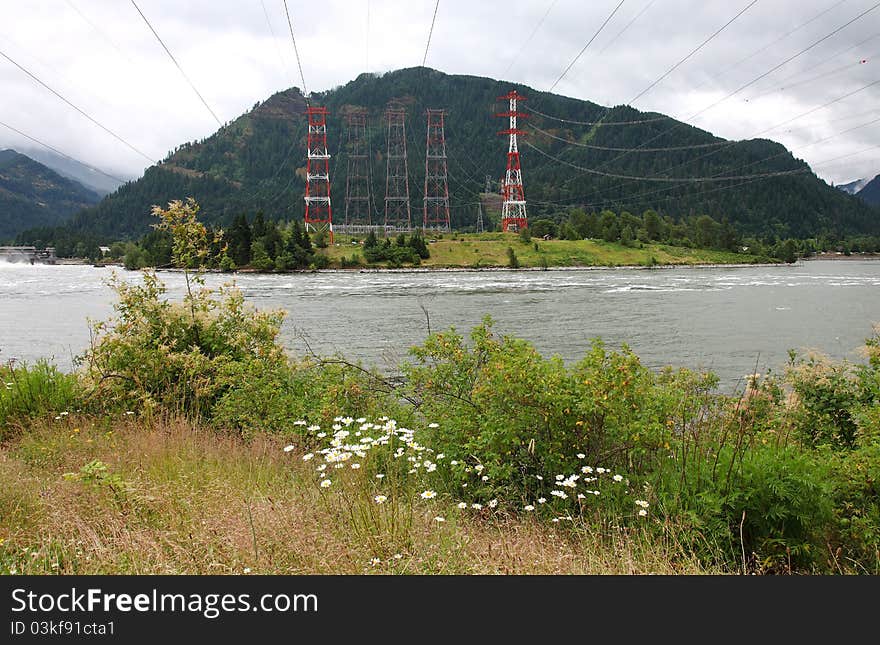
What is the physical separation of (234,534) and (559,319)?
29.2 metres

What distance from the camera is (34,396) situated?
8250 mm

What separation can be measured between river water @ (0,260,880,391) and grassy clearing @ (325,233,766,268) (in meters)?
41.7

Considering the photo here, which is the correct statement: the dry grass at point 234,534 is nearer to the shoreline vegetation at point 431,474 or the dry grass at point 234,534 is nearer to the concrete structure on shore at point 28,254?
the shoreline vegetation at point 431,474

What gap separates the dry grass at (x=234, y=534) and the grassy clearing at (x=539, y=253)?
90.1 m

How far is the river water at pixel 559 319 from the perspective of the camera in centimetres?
2200

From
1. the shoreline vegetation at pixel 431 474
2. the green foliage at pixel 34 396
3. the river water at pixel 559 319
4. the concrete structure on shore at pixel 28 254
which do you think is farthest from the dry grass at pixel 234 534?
the concrete structure on shore at pixel 28 254

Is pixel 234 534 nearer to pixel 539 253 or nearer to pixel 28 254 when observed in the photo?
pixel 539 253

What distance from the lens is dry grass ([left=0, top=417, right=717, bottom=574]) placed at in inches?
149

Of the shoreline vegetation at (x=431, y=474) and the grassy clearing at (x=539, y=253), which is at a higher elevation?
the grassy clearing at (x=539, y=253)

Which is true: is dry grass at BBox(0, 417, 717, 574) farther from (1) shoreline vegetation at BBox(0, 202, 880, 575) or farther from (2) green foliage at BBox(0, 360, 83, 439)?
(2) green foliage at BBox(0, 360, 83, 439)

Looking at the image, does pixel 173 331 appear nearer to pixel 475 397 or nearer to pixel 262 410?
pixel 262 410

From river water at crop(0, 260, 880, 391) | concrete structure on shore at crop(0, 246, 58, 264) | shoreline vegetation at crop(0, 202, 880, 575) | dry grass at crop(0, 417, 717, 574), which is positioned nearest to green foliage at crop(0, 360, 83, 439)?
shoreline vegetation at crop(0, 202, 880, 575)

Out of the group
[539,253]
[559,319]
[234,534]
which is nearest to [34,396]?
[234,534]

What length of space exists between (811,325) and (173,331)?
103ft
